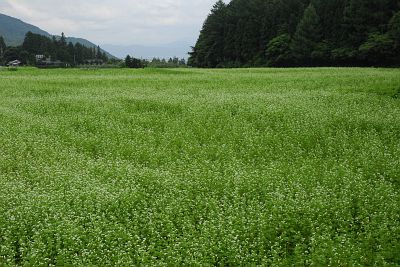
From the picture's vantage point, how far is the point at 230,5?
94.2m

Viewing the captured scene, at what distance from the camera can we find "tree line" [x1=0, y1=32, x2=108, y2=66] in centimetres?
11131

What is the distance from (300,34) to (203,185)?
219ft

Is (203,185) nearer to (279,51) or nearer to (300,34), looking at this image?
(300,34)

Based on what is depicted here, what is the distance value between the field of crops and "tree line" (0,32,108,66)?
99205 millimetres

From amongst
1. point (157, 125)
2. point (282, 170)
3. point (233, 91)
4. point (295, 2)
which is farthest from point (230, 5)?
point (282, 170)

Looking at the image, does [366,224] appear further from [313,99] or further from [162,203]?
[313,99]

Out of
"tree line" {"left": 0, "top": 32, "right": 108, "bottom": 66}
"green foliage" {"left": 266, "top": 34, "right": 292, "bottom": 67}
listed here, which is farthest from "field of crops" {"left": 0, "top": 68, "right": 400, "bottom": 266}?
"tree line" {"left": 0, "top": 32, "right": 108, "bottom": 66}

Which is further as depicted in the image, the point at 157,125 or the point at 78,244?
Answer: the point at 157,125

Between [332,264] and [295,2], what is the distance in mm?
78654

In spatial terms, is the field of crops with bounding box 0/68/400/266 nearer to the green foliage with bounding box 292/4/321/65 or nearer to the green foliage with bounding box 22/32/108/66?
the green foliage with bounding box 292/4/321/65

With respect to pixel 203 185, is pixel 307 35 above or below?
above

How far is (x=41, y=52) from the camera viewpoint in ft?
398

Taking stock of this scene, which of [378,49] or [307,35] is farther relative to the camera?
[307,35]

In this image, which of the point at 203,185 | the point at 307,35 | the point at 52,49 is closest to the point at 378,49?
the point at 307,35
